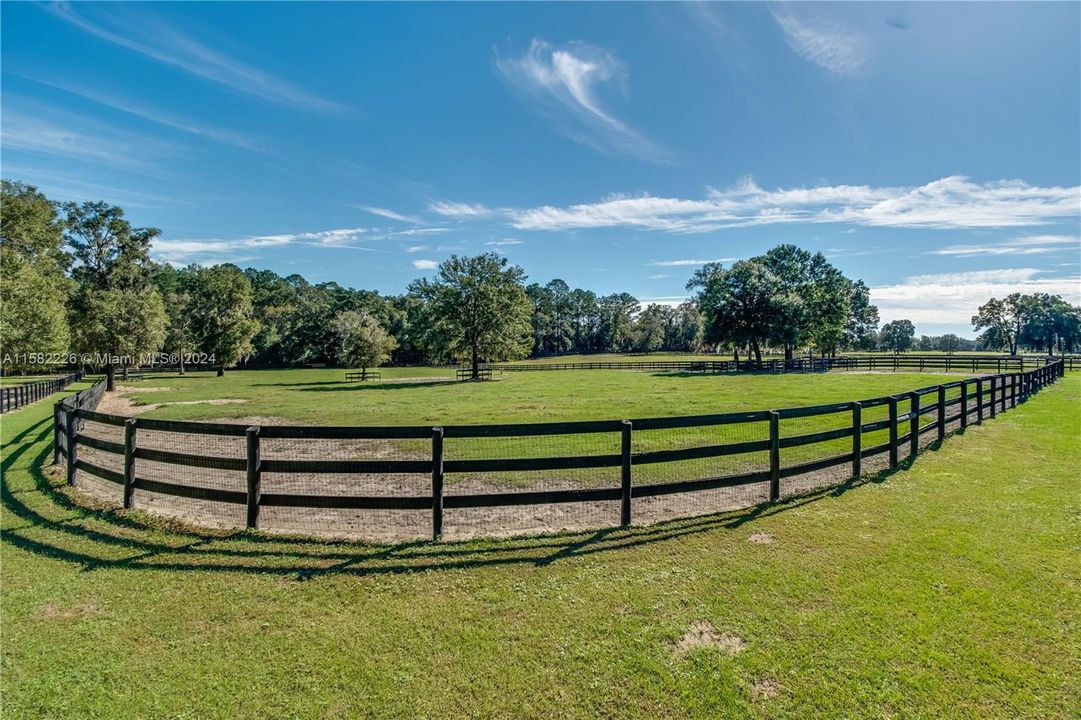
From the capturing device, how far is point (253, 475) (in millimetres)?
5934

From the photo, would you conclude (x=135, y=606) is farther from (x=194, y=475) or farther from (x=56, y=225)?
(x=56, y=225)

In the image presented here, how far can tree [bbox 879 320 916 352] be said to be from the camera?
146 meters

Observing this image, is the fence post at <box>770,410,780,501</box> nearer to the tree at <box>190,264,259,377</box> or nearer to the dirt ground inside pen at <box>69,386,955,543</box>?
the dirt ground inside pen at <box>69,386,955,543</box>

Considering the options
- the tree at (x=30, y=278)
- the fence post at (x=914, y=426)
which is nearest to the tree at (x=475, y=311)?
the tree at (x=30, y=278)

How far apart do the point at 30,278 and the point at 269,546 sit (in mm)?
31487

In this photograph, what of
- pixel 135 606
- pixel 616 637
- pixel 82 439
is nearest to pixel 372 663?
pixel 616 637

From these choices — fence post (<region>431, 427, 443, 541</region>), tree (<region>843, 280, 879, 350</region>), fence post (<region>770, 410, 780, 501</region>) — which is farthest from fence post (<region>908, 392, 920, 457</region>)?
tree (<region>843, 280, 879, 350</region>)

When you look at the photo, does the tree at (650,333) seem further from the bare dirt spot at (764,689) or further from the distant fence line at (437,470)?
the bare dirt spot at (764,689)

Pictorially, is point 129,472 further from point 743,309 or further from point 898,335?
point 898,335

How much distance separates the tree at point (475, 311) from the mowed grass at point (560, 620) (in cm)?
3676

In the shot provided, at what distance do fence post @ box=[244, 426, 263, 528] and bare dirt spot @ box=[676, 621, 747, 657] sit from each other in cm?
504

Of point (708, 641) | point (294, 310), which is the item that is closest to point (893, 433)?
point (708, 641)

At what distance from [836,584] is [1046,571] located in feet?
7.17

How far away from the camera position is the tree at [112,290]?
A: 31.9m
